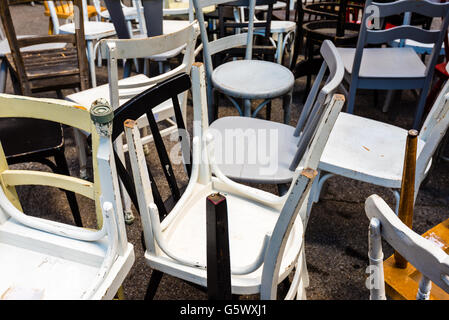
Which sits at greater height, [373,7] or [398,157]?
[373,7]

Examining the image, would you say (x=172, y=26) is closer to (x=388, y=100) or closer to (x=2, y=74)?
(x=2, y=74)

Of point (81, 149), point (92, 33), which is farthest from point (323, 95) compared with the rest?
point (92, 33)

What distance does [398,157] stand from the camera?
58.9 inches

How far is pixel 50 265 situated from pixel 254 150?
2.91ft

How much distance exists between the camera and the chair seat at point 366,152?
140cm

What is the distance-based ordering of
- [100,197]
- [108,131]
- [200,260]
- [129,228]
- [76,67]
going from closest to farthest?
[108,131]
[100,197]
[200,260]
[129,228]
[76,67]

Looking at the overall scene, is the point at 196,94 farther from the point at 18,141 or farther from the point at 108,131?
the point at 18,141

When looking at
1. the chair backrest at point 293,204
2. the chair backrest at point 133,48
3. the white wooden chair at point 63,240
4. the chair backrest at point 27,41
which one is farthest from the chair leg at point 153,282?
the chair backrest at point 27,41

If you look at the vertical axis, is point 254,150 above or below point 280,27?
below

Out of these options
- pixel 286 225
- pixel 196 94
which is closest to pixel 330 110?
pixel 286 225

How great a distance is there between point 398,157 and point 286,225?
0.96 m

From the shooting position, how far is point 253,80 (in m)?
2.04

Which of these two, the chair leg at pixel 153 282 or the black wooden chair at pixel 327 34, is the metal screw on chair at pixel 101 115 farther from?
the black wooden chair at pixel 327 34

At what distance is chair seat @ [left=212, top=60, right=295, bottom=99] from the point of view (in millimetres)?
1900
